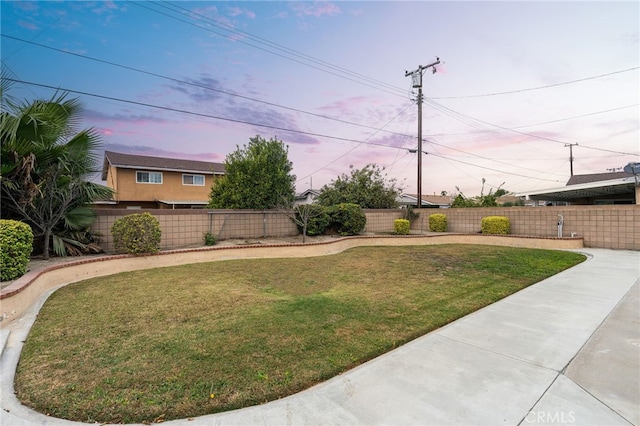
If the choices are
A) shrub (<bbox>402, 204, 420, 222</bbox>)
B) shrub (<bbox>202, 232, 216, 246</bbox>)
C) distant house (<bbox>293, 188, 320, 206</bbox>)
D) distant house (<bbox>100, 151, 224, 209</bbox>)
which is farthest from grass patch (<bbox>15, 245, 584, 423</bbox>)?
distant house (<bbox>293, 188, 320, 206</bbox>)

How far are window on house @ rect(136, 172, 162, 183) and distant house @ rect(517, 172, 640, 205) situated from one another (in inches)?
915

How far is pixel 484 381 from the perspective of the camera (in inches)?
108

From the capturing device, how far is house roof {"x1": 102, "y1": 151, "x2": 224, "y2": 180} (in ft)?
64.6

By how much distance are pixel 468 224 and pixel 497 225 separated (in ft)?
6.25

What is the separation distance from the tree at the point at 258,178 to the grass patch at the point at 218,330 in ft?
17.5

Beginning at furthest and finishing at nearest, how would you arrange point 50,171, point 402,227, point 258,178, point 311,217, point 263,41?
point 402,227 → point 311,217 → point 258,178 → point 263,41 → point 50,171

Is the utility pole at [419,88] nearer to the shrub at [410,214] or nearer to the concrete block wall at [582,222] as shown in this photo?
the shrub at [410,214]

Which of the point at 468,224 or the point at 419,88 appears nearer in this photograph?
the point at 468,224

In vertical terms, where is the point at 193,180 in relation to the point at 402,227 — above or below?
above

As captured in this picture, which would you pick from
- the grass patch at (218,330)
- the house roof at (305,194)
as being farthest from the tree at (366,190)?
the grass patch at (218,330)

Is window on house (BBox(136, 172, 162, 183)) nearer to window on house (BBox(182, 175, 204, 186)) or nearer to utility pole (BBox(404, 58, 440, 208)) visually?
window on house (BBox(182, 175, 204, 186))

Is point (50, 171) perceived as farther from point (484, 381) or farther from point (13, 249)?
point (484, 381)

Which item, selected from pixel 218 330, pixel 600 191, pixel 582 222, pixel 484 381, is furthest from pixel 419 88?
pixel 484 381

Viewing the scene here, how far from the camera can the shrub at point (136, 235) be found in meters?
8.22
